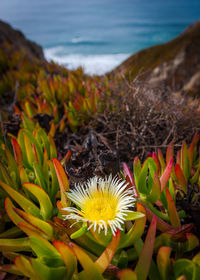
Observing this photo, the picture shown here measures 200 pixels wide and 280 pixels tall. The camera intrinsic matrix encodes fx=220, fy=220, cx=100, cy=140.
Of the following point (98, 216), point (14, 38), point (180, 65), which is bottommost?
point (98, 216)

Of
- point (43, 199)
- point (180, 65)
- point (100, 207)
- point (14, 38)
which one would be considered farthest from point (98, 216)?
point (14, 38)

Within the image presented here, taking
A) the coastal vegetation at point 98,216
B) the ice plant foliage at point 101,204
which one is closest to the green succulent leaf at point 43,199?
the coastal vegetation at point 98,216

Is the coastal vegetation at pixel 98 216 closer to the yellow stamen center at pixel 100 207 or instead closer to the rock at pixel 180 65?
the yellow stamen center at pixel 100 207

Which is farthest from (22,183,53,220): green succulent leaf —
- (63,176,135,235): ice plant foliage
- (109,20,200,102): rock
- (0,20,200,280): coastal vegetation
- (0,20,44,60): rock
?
(0,20,44,60): rock

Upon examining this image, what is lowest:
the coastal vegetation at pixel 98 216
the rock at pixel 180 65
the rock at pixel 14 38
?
the coastal vegetation at pixel 98 216

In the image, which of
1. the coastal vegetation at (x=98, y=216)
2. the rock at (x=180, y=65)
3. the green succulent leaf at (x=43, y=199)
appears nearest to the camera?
the coastal vegetation at (x=98, y=216)

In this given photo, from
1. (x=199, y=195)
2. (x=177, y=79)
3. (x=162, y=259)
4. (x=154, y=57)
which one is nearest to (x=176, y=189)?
(x=199, y=195)

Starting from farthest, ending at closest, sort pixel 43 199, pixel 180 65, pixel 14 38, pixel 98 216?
1. pixel 14 38
2. pixel 180 65
3. pixel 43 199
4. pixel 98 216

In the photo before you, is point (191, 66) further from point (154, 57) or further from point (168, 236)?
point (168, 236)

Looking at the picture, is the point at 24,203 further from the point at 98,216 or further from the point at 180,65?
the point at 180,65

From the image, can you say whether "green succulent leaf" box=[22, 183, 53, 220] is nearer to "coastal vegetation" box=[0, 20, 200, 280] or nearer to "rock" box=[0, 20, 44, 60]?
"coastal vegetation" box=[0, 20, 200, 280]
